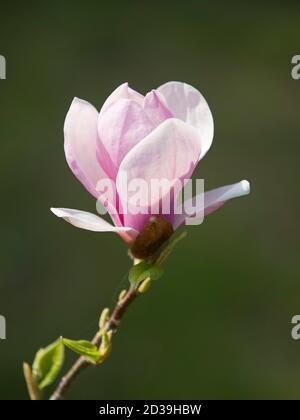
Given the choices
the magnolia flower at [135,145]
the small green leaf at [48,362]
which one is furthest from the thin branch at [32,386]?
the magnolia flower at [135,145]

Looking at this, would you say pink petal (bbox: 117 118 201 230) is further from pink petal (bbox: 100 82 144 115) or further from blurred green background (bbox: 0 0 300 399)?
blurred green background (bbox: 0 0 300 399)

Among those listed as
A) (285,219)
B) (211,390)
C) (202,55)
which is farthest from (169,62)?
(211,390)

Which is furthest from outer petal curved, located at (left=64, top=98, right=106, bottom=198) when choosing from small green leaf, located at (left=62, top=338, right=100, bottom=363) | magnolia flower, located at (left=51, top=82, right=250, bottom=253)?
small green leaf, located at (left=62, top=338, right=100, bottom=363)

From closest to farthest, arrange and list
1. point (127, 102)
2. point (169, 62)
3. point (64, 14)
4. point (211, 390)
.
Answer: point (127, 102) → point (211, 390) → point (169, 62) → point (64, 14)

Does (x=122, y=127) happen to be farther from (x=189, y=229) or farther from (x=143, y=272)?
(x=189, y=229)

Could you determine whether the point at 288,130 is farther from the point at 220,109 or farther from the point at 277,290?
the point at 277,290
